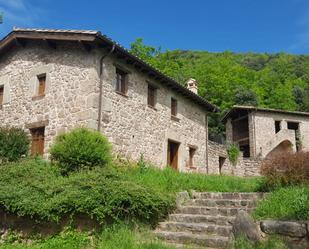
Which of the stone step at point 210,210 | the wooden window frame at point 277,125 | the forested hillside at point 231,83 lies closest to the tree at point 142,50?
the forested hillside at point 231,83

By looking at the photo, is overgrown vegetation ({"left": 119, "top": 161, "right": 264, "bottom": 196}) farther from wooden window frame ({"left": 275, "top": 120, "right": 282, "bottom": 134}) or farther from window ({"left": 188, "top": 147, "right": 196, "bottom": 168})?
wooden window frame ({"left": 275, "top": 120, "right": 282, "bottom": 134})

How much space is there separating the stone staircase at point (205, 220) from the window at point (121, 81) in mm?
5762

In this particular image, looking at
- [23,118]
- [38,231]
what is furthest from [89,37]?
[38,231]

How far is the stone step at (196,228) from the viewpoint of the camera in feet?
21.6

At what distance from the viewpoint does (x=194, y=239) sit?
638 cm

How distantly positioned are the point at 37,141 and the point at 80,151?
3835 millimetres

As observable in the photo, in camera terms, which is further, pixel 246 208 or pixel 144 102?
pixel 144 102

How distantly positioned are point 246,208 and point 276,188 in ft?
3.83

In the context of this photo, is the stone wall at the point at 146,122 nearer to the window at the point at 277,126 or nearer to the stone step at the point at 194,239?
the stone step at the point at 194,239

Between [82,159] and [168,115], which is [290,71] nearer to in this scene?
[168,115]

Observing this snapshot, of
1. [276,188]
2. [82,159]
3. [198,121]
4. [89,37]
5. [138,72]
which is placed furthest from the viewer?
[198,121]

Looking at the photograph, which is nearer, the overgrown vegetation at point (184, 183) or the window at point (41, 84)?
the overgrown vegetation at point (184, 183)

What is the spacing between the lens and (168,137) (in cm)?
1549

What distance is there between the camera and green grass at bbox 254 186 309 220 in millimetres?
6309
